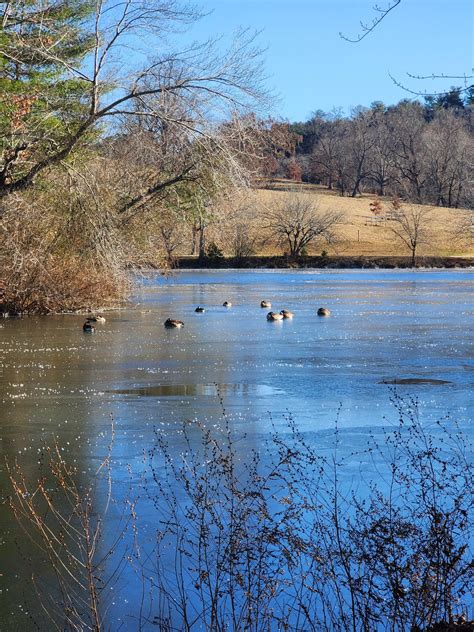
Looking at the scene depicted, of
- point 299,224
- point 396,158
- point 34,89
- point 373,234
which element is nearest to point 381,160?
point 396,158

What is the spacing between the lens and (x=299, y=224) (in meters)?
82.3

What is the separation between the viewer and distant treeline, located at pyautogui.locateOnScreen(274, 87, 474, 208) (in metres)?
113

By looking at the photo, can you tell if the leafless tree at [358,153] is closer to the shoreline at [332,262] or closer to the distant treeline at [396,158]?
the distant treeline at [396,158]

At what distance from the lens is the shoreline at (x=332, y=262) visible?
73250mm

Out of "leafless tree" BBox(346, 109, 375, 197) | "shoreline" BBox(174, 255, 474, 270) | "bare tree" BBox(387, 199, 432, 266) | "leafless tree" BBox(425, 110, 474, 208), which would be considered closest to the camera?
"shoreline" BBox(174, 255, 474, 270)

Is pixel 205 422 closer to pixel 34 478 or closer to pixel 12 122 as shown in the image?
pixel 34 478

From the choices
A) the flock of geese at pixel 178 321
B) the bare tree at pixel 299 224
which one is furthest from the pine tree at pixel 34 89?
the bare tree at pixel 299 224

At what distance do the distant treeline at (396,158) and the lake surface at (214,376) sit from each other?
82716mm

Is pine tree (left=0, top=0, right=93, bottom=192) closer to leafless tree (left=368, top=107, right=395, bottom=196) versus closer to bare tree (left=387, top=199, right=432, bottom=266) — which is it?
bare tree (left=387, top=199, right=432, bottom=266)

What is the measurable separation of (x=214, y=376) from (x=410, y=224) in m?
73.6

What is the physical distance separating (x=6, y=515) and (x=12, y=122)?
15669mm

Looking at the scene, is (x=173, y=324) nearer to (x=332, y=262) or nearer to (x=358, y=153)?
(x=332, y=262)

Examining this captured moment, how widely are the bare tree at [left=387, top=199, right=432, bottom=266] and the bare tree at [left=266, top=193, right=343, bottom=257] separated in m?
6.36

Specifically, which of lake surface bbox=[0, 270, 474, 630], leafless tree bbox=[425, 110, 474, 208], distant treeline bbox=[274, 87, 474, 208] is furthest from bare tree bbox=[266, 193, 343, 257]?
lake surface bbox=[0, 270, 474, 630]
